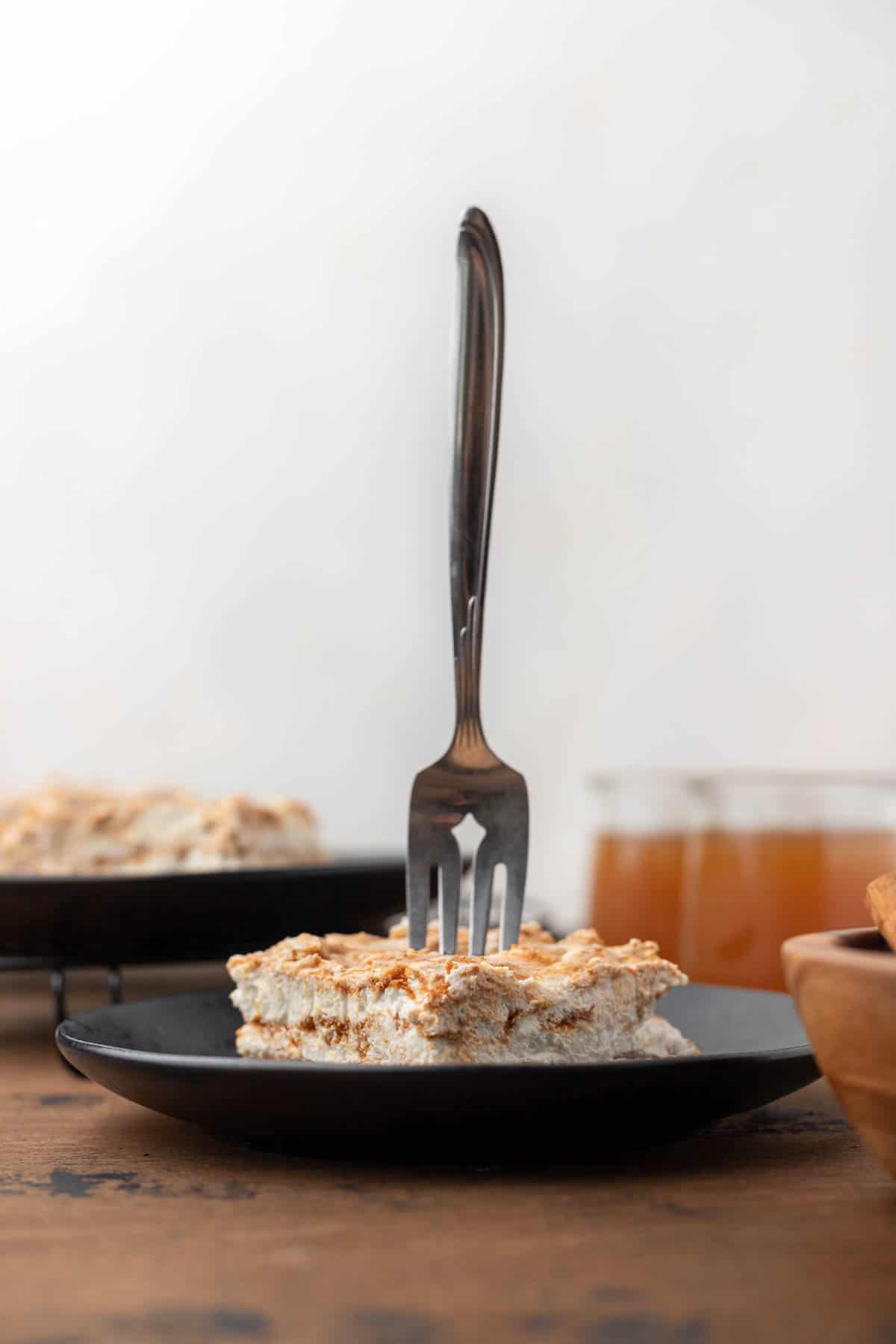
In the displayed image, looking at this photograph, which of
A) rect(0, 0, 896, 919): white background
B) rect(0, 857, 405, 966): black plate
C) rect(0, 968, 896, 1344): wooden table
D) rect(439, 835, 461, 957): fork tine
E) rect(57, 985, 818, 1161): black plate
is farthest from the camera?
rect(0, 0, 896, 919): white background

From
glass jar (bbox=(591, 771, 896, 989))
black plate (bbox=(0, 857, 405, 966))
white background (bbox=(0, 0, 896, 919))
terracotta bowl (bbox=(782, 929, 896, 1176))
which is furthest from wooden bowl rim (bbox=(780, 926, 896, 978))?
white background (bbox=(0, 0, 896, 919))

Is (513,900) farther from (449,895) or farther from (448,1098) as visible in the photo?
(448,1098)

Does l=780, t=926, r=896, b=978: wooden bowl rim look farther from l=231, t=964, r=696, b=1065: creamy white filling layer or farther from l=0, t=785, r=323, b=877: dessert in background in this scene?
l=0, t=785, r=323, b=877: dessert in background

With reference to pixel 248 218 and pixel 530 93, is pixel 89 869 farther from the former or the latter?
pixel 530 93

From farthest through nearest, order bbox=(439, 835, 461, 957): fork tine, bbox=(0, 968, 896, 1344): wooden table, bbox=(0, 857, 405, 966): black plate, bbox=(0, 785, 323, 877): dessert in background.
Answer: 1. bbox=(0, 785, 323, 877): dessert in background
2. bbox=(0, 857, 405, 966): black plate
3. bbox=(439, 835, 461, 957): fork tine
4. bbox=(0, 968, 896, 1344): wooden table

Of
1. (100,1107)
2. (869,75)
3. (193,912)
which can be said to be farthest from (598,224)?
(100,1107)

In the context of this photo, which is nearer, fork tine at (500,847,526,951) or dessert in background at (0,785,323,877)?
fork tine at (500,847,526,951)
